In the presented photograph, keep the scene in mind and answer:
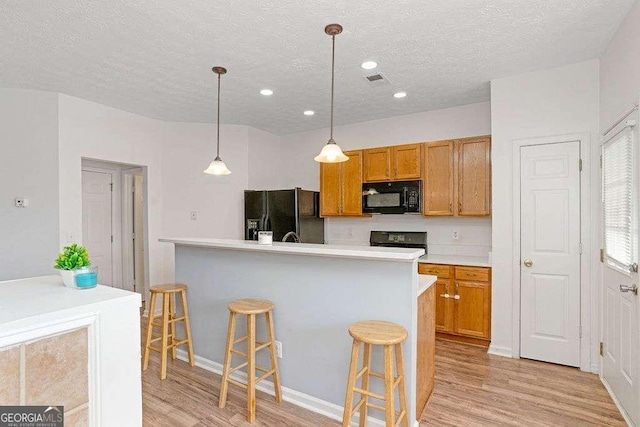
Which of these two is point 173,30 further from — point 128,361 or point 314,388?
point 314,388

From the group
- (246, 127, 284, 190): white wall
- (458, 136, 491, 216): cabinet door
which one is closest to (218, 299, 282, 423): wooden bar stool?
(458, 136, 491, 216): cabinet door

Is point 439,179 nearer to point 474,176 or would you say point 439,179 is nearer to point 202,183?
point 474,176

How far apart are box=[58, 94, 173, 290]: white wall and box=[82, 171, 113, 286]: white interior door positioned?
2.87ft

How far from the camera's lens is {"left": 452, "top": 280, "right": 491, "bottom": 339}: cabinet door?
342cm

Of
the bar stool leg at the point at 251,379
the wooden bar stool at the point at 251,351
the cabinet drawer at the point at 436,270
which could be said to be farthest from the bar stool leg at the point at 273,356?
the cabinet drawer at the point at 436,270

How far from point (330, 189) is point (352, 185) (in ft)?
1.16

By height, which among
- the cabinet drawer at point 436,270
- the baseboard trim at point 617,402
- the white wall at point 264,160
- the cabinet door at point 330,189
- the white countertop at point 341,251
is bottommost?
the baseboard trim at point 617,402

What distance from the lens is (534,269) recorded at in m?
3.15

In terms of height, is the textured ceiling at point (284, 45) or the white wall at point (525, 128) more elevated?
the textured ceiling at point (284, 45)

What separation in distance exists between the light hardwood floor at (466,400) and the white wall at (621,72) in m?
2.09

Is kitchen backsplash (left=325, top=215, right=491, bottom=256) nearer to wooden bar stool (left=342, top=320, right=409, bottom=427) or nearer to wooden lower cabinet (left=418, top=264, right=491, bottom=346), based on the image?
wooden lower cabinet (left=418, top=264, right=491, bottom=346)

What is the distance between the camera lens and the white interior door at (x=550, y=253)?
299 centimetres

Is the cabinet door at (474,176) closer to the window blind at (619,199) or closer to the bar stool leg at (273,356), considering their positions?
the window blind at (619,199)

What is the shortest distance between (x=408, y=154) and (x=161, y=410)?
3588 millimetres
